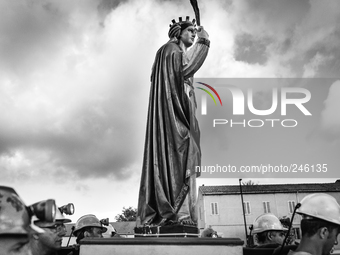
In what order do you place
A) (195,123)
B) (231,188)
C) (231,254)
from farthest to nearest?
(231,188) < (195,123) < (231,254)

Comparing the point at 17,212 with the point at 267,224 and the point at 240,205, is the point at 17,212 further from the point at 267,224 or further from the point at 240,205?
the point at 240,205

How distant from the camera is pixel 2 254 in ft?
4.19

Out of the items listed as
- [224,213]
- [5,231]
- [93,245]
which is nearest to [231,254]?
[93,245]

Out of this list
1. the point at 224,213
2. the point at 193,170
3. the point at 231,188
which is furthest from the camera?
the point at 231,188

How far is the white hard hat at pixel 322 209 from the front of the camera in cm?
251

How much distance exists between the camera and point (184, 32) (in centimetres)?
495

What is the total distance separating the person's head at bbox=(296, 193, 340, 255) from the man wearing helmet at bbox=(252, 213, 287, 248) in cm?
304

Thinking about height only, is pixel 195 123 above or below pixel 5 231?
above

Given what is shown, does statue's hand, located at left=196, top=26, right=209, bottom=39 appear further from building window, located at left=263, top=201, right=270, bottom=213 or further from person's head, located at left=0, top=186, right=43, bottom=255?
building window, located at left=263, top=201, right=270, bottom=213

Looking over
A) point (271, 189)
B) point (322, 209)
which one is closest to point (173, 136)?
point (322, 209)

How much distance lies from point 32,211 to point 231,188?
143 ft

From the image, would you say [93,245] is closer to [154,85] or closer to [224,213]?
[154,85]

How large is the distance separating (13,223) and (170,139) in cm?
311

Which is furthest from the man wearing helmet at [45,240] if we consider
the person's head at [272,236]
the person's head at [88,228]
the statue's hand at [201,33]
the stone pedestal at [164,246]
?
the person's head at [272,236]
